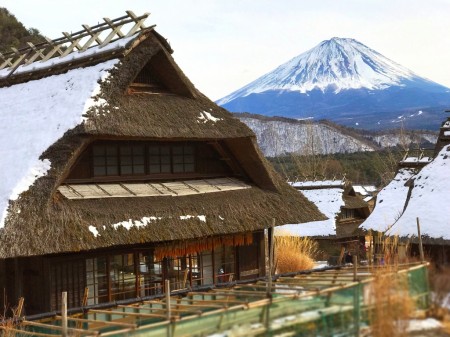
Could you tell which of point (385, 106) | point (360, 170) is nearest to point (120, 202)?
point (360, 170)

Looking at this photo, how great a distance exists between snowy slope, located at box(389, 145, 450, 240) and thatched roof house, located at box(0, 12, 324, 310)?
106 inches

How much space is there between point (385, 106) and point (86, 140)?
190121mm

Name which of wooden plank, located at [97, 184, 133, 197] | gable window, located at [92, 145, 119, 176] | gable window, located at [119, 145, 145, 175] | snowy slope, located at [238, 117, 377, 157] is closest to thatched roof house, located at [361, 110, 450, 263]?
gable window, located at [119, 145, 145, 175]

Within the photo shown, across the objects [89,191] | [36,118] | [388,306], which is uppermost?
[36,118]

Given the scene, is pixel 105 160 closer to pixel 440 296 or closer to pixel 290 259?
pixel 440 296

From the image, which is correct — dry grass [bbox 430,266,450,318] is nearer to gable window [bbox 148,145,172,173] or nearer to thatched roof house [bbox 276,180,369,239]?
gable window [bbox 148,145,172,173]

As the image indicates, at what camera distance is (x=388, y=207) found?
22078mm

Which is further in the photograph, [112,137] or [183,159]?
[183,159]

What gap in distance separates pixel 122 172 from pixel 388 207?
10.2 meters

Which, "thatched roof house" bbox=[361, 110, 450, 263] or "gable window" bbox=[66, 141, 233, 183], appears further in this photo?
"thatched roof house" bbox=[361, 110, 450, 263]

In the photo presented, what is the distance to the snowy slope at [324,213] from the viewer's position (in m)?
34.0

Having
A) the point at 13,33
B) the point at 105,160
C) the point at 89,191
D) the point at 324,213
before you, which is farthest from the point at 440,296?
the point at 13,33

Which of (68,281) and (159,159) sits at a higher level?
(159,159)

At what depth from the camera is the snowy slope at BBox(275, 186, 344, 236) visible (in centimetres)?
3400
